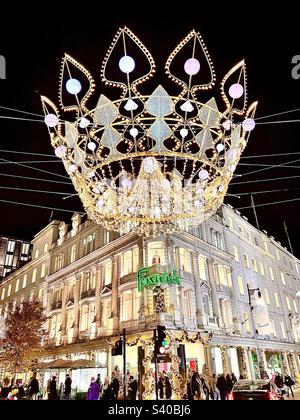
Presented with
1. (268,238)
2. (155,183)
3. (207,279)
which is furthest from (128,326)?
(268,238)

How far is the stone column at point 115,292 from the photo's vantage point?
2450cm

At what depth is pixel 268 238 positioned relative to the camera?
4066cm

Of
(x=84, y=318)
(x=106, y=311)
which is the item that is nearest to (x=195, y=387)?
(x=106, y=311)

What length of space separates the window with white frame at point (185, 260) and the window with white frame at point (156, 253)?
186 cm

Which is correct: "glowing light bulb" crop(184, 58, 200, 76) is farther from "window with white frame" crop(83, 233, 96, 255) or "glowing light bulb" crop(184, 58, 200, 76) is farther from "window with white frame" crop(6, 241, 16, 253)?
"window with white frame" crop(6, 241, 16, 253)

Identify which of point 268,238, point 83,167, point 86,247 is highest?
point 268,238

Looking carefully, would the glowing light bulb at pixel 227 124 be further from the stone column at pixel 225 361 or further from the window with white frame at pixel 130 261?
the stone column at pixel 225 361

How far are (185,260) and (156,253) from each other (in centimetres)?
287

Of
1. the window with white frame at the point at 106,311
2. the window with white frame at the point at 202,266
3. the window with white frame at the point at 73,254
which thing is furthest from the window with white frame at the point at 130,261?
the window with white frame at the point at 73,254

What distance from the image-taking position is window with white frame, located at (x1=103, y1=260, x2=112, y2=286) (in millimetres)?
27406

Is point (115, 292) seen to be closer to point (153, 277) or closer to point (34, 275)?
point (153, 277)

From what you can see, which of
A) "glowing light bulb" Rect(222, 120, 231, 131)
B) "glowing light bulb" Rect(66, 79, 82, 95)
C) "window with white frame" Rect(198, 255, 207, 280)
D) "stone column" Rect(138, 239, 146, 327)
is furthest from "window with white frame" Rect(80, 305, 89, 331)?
"glowing light bulb" Rect(66, 79, 82, 95)
